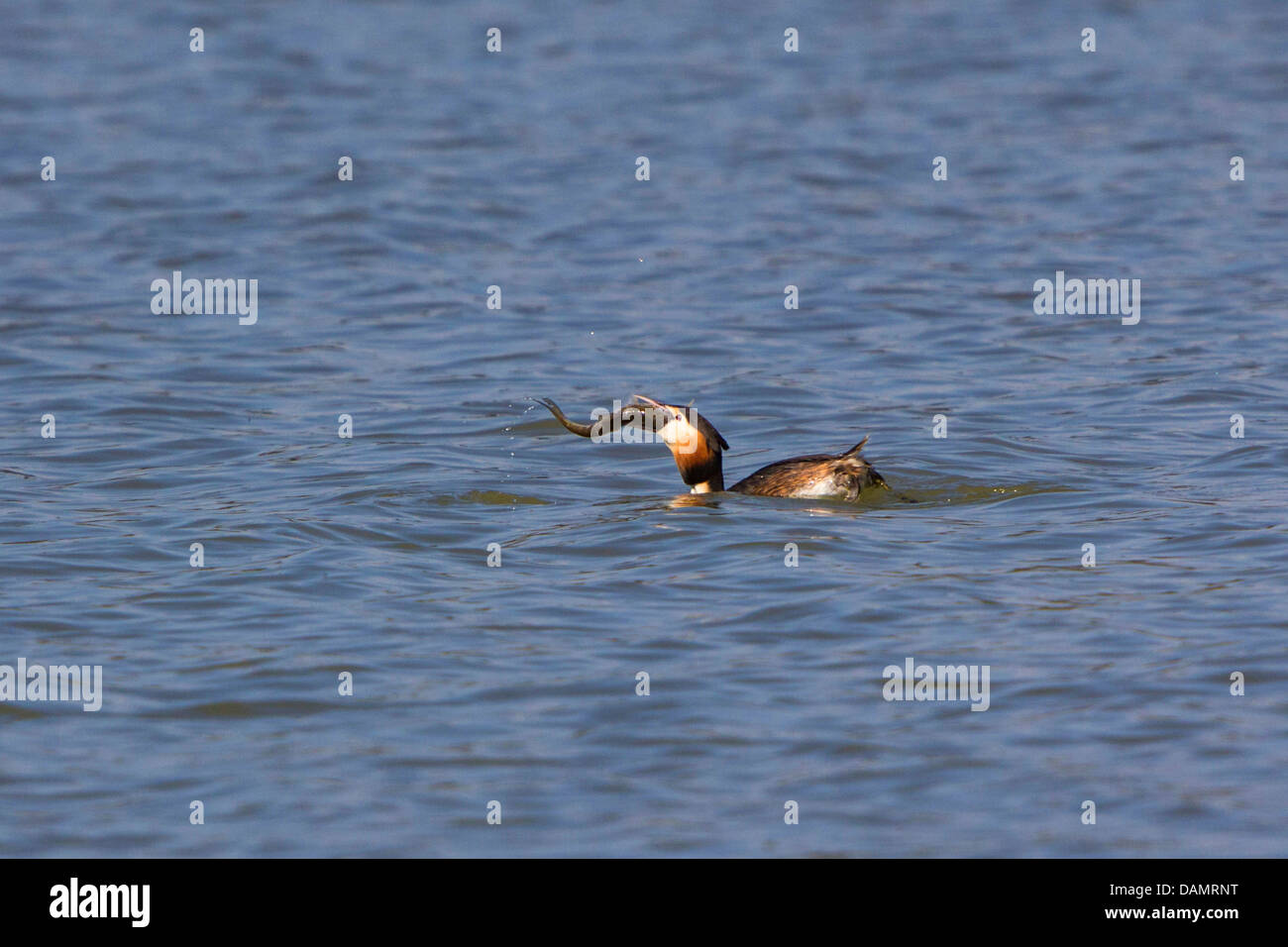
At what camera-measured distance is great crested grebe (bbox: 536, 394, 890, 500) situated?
10.3 m

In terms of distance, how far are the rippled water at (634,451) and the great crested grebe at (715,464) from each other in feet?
0.49

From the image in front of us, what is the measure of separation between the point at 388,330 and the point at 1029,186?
8499mm

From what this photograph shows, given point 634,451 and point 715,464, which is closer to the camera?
point 715,464

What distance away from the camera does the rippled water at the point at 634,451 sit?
6.90 m

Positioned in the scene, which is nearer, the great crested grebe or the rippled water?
the rippled water

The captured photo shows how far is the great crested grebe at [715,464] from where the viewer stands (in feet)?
33.9

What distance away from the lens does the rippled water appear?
6.90m

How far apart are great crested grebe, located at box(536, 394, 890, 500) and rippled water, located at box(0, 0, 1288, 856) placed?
0.49 feet

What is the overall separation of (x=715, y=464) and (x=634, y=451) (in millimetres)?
1827

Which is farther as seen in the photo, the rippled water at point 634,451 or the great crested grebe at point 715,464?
the great crested grebe at point 715,464

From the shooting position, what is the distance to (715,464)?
1073 centimetres

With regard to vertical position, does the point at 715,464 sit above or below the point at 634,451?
below
